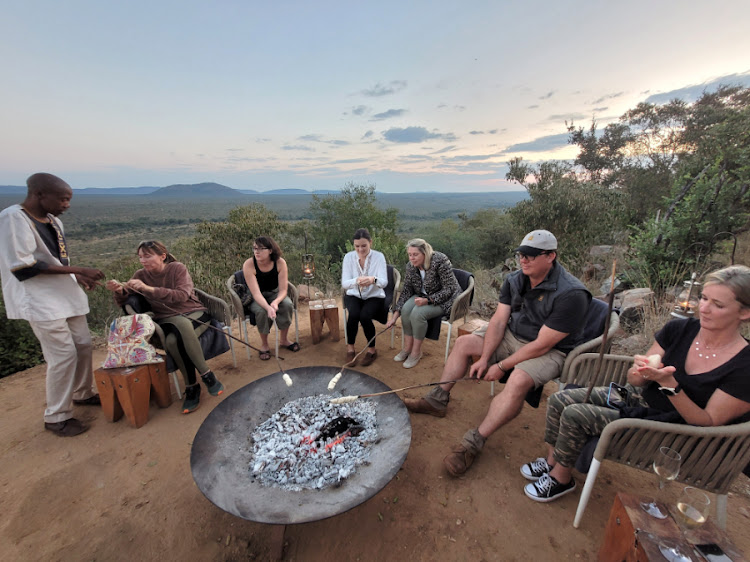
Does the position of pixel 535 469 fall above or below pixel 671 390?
below

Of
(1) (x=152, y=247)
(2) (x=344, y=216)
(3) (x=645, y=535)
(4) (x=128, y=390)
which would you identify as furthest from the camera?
(2) (x=344, y=216)

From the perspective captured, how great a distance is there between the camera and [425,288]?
11.1ft

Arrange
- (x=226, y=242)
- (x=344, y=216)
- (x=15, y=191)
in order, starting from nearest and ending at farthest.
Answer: (x=226, y=242) < (x=344, y=216) < (x=15, y=191)

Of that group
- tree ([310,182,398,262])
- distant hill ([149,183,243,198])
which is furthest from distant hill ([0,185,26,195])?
tree ([310,182,398,262])

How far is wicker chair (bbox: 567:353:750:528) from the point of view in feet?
4.66

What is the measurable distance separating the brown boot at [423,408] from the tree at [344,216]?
646 inches

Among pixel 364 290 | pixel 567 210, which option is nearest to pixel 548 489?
pixel 364 290

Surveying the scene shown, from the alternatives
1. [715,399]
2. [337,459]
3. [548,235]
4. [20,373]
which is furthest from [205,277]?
[715,399]

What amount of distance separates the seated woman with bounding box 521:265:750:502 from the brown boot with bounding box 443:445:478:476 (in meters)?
0.36

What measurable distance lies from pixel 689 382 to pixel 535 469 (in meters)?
1.03

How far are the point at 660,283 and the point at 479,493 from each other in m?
4.84

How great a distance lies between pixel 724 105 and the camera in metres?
11.7

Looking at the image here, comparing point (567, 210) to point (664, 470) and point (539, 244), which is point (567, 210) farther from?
point (664, 470)

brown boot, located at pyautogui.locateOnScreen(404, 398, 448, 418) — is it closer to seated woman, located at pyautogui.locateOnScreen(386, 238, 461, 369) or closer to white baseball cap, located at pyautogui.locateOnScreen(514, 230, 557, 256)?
seated woman, located at pyautogui.locateOnScreen(386, 238, 461, 369)
